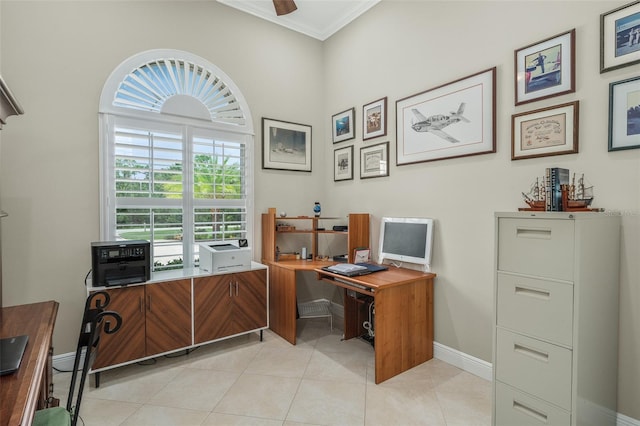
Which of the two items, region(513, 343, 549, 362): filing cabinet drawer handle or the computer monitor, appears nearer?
region(513, 343, 549, 362): filing cabinet drawer handle

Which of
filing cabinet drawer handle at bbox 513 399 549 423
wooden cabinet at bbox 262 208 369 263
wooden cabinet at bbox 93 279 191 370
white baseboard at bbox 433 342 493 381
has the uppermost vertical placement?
wooden cabinet at bbox 262 208 369 263

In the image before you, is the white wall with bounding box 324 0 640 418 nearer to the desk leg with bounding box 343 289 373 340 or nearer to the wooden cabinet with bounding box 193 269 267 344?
the desk leg with bounding box 343 289 373 340

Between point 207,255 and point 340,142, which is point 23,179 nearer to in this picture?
point 207,255

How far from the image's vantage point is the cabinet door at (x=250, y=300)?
296cm

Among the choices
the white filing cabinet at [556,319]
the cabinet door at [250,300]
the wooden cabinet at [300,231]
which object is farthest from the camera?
the wooden cabinet at [300,231]

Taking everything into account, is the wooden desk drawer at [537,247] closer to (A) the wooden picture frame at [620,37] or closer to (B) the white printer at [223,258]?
(A) the wooden picture frame at [620,37]

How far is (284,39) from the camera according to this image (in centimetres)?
378

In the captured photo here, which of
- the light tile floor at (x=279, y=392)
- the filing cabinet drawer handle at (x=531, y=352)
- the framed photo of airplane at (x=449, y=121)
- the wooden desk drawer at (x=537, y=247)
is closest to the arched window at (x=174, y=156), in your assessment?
the light tile floor at (x=279, y=392)

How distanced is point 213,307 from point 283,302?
70cm

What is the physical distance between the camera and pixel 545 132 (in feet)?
6.86

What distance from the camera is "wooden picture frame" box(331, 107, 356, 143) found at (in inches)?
142

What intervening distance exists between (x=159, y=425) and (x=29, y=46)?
299 centimetres

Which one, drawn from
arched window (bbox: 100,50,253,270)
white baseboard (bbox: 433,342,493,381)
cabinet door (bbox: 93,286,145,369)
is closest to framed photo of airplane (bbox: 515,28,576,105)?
white baseboard (bbox: 433,342,493,381)

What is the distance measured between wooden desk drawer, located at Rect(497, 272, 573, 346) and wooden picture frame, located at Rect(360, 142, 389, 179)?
67.8 inches
